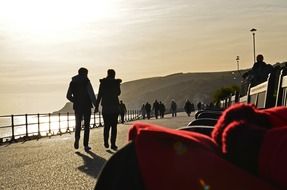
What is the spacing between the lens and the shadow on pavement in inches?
400

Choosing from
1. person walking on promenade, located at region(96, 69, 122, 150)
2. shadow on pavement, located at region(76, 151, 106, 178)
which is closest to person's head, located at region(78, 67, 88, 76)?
person walking on promenade, located at region(96, 69, 122, 150)

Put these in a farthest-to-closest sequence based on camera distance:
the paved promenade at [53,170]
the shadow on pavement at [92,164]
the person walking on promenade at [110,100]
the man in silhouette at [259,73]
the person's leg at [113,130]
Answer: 1. the person walking on promenade at [110,100]
2. the person's leg at [113,130]
3. the man in silhouette at [259,73]
4. the shadow on pavement at [92,164]
5. the paved promenade at [53,170]

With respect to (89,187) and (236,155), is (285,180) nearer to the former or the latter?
(236,155)

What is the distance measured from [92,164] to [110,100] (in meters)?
3.98

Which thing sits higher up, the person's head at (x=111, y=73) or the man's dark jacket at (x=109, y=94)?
the person's head at (x=111, y=73)

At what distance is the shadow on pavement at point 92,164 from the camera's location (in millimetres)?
10159

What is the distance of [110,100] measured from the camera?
1521 cm

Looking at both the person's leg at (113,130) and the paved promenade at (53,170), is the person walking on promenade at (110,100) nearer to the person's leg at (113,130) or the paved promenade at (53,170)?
the person's leg at (113,130)

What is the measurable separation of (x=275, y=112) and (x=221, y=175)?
0.62 metres

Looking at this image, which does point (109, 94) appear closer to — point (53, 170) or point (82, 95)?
point (82, 95)

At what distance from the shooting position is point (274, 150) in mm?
2244

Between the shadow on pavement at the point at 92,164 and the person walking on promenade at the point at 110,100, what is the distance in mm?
1177

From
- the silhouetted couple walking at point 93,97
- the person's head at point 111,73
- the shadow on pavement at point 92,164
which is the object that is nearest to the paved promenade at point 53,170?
the shadow on pavement at point 92,164

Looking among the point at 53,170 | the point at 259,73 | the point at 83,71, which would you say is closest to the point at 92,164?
the point at 53,170
